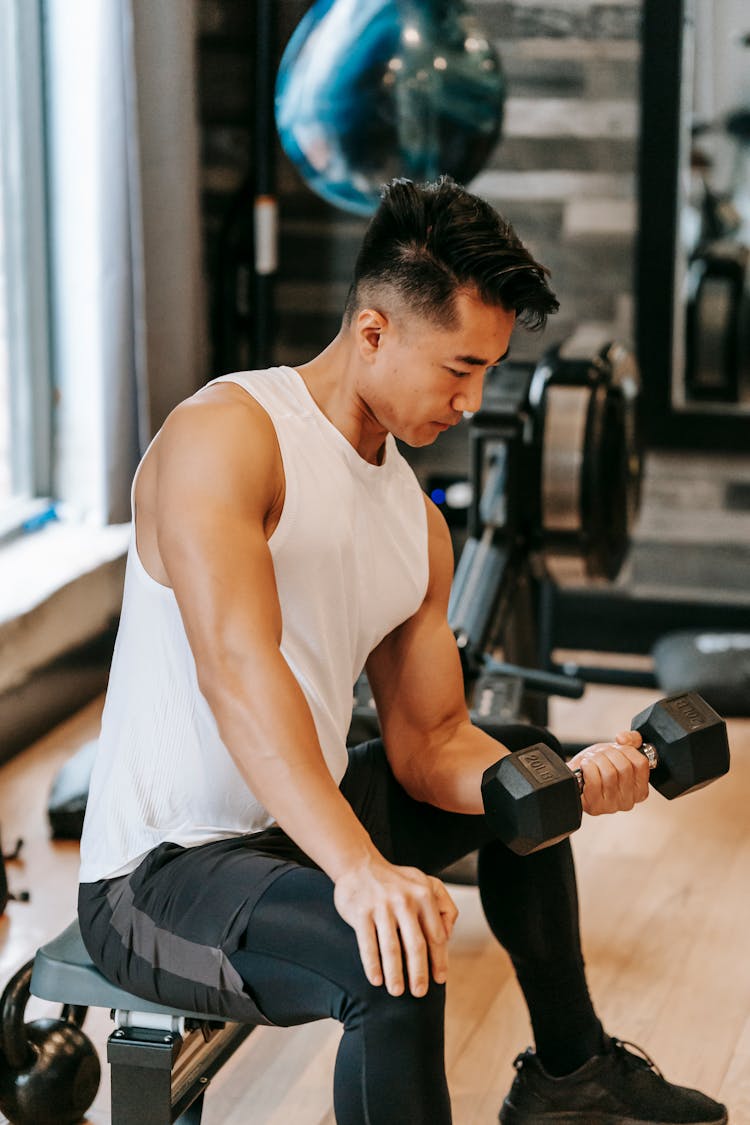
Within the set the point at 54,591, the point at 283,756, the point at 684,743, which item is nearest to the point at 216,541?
the point at 283,756

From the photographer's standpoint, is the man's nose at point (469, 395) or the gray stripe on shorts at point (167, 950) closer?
the gray stripe on shorts at point (167, 950)

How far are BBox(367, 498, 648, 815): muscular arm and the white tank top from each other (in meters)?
0.11

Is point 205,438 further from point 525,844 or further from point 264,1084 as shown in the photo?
point 264,1084

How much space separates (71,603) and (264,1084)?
151 cm

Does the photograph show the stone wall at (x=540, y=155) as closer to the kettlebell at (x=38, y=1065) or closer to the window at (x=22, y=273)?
the window at (x=22, y=273)

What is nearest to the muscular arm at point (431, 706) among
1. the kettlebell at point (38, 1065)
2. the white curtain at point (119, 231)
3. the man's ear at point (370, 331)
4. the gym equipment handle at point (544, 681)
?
the man's ear at point (370, 331)

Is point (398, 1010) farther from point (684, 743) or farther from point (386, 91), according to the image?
point (386, 91)

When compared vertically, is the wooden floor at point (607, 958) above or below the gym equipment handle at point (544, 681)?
below

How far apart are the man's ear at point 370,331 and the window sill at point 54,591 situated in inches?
65.2

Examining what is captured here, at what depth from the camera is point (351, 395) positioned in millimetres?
1516

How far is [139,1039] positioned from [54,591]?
1828mm

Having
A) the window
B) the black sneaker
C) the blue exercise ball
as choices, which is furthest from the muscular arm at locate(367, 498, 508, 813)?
the window

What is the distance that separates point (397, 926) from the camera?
47.5 inches

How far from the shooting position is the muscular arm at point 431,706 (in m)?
1.58
